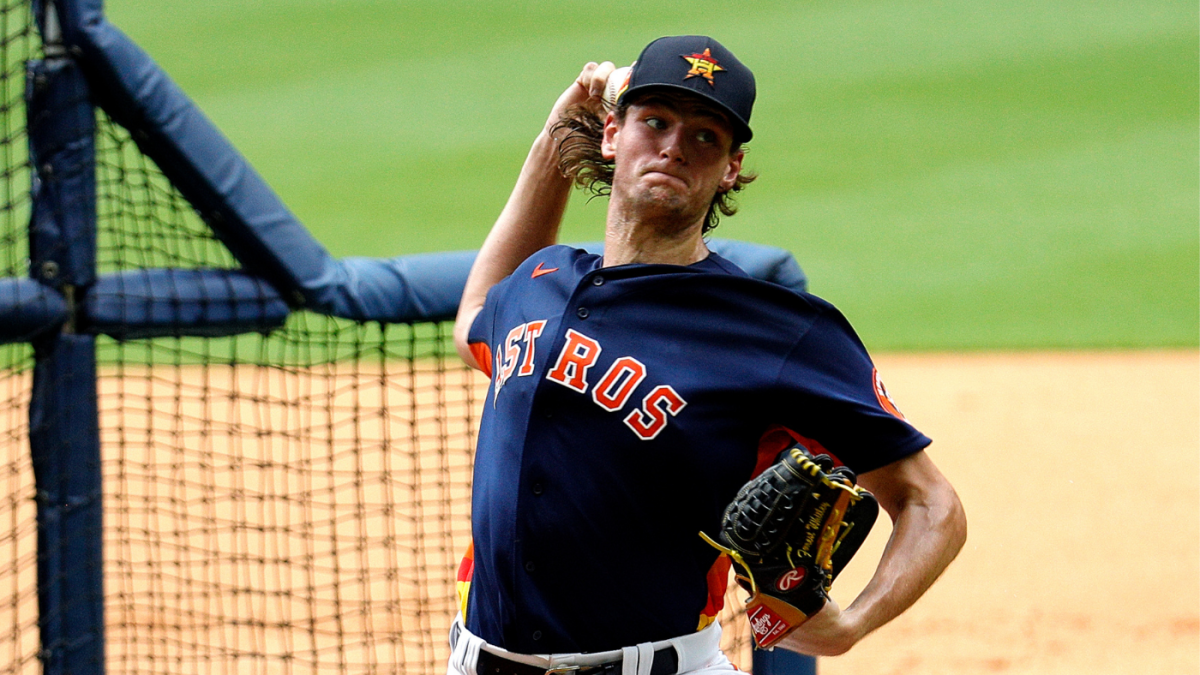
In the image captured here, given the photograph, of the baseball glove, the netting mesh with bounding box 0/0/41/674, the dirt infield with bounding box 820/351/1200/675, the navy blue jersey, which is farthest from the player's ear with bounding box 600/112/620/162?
the dirt infield with bounding box 820/351/1200/675

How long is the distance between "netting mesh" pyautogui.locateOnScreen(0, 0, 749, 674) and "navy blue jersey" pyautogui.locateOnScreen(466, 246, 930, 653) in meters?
1.13

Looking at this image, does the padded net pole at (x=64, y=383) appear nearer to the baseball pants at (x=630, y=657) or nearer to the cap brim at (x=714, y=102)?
the baseball pants at (x=630, y=657)

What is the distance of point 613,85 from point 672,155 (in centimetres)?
39

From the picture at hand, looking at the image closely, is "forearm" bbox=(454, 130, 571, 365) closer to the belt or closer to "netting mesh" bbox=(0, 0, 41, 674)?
the belt

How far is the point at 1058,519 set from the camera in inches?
290

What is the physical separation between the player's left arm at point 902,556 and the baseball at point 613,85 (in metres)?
0.99

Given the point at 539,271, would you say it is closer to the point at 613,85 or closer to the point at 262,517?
the point at 613,85

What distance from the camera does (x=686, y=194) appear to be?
2.60m

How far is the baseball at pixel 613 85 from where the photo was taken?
2879mm

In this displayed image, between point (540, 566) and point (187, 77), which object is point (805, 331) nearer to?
point (540, 566)

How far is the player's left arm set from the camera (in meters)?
2.39

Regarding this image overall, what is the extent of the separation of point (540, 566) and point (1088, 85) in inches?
665

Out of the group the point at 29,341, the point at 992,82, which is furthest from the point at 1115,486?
the point at 992,82

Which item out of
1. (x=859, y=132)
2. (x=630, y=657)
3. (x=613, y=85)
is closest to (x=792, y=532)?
(x=630, y=657)
